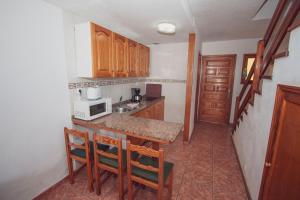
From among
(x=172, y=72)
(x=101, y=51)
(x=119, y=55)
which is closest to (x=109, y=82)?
(x=119, y=55)

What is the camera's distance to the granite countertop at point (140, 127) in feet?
5.09

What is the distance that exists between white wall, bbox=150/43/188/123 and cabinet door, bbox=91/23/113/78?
2.00m

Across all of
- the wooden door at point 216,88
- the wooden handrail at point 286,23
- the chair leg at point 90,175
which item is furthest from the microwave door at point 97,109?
the wooden door at point 216,88

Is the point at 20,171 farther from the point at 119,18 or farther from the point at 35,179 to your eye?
the point at 119,18

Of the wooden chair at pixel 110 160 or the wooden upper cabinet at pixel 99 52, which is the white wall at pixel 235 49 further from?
the wooden chair at pixel 110 160

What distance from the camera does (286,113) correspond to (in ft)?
3.89

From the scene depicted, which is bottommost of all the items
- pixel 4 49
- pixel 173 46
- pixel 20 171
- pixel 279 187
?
pixel 20 171

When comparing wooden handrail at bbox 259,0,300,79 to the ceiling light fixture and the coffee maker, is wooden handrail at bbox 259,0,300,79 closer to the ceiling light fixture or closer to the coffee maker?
the ceiling light fixture

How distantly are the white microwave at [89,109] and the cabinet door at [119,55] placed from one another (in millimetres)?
577

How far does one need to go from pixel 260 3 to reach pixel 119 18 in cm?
187

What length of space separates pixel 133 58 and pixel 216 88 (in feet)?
8.95

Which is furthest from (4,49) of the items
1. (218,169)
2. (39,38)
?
A: (218,169)

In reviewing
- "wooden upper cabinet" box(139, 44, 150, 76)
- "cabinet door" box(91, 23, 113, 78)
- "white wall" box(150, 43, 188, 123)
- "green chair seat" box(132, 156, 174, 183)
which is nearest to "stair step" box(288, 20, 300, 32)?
"green chair seat" box(132, 156, 174, 183)

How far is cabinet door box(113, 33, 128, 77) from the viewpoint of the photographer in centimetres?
234
